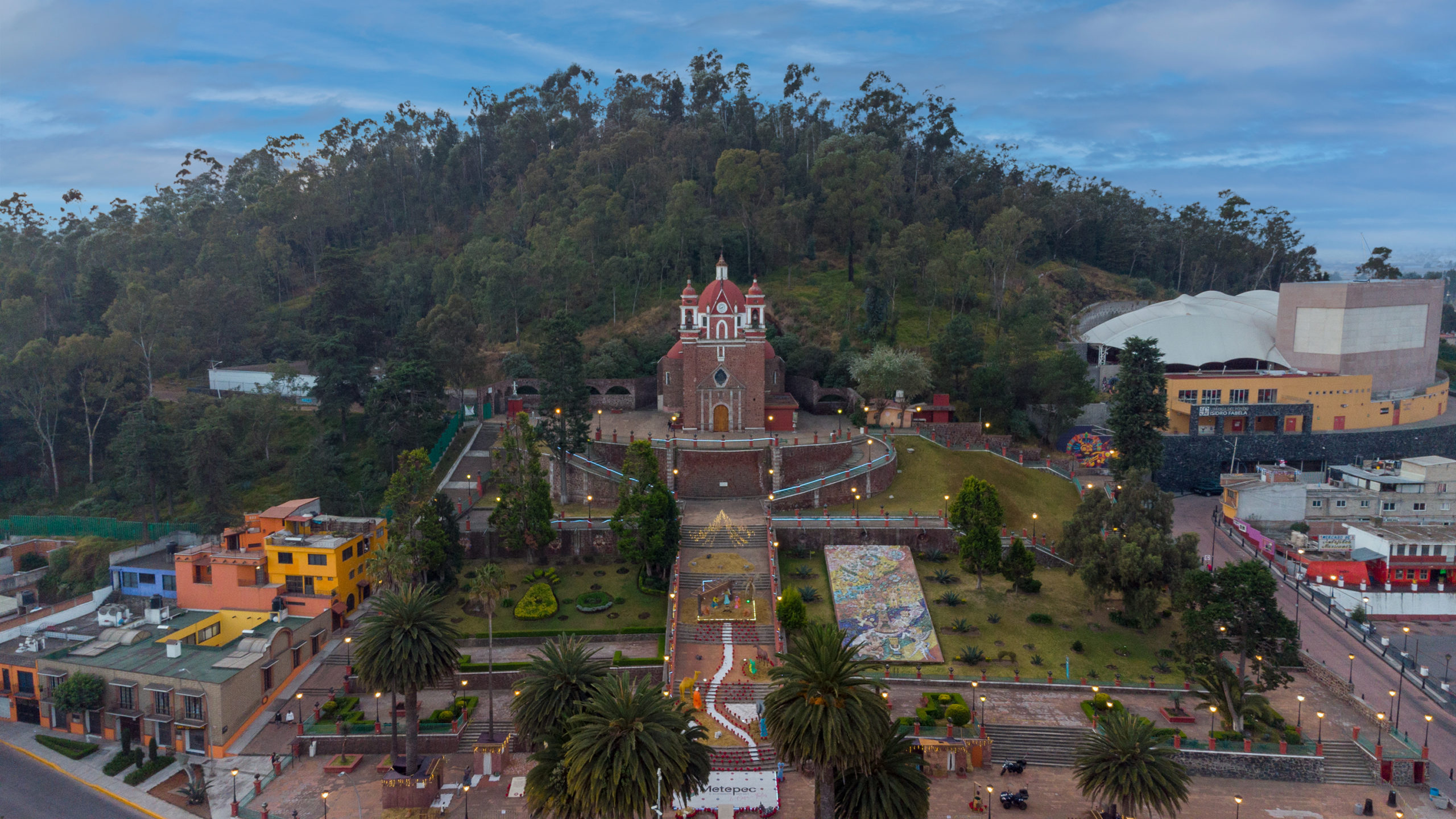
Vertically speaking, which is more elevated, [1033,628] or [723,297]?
[723,297]

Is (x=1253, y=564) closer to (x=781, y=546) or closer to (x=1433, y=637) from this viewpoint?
(x=1433, y=637)

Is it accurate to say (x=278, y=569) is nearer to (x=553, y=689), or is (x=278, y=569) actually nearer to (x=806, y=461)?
(x=553, y=689)

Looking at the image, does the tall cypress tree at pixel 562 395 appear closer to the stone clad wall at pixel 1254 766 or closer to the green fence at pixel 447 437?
the green fence at pixel 447 437

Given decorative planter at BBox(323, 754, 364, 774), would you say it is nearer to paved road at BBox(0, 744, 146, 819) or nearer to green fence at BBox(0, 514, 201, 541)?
paved road at BBox(0, 744, 146, 819)

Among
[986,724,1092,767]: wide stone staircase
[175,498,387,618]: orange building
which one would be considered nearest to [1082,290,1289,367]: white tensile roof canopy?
[986,724,1092,767]: wide stone staircase

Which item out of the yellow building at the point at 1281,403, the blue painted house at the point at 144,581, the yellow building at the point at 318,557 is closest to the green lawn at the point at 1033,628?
the yellow building at the point at 318,557

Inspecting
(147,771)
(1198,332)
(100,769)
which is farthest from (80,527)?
(1198,332)
